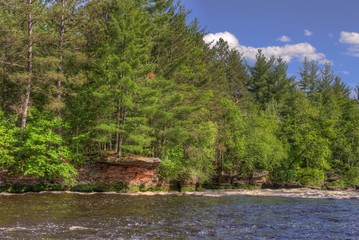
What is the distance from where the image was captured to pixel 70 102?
1331 inches

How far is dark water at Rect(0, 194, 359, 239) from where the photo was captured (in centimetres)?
1341

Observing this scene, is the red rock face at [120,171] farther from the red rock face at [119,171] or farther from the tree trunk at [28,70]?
the tree trunk at [28,70]

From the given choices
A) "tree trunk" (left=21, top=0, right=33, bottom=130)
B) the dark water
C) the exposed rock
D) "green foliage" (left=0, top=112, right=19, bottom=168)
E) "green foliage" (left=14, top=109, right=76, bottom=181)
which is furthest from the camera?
the exposed rock

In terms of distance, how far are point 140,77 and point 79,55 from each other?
20.0ft

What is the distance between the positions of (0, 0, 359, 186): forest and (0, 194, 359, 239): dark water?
893 centimetres

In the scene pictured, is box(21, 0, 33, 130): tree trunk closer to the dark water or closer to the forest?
the forest

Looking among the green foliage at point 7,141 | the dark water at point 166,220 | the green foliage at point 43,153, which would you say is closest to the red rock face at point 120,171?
the green foliage at point 43,153

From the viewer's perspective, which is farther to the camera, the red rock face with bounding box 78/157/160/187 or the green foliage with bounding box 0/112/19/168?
the red rock face with bounding box 78/157/160/187

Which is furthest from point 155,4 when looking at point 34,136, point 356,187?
point 356,187

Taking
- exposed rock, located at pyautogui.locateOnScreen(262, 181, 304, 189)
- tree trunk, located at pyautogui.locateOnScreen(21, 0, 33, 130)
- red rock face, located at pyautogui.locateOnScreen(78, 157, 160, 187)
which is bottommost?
exposed rock, located at pyautogui.locateOnScreen(262, 181, 304, 189)

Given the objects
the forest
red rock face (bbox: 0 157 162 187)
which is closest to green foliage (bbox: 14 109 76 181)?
the forest

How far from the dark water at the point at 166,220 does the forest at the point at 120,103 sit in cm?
893

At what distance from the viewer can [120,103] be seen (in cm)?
3228

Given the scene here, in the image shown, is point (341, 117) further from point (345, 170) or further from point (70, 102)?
point (70, 102)
